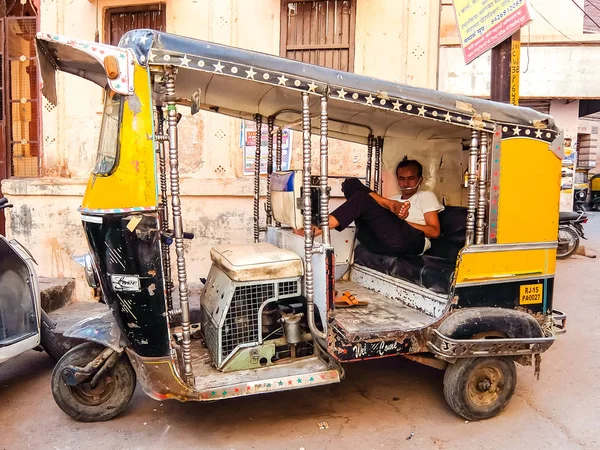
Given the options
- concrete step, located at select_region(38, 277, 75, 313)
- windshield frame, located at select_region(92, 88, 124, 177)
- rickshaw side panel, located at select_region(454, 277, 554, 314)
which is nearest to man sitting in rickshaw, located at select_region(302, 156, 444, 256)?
rickshaw side panel, located at select_region(454, 277, 554, 314)

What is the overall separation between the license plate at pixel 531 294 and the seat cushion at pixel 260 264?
64.2 inches

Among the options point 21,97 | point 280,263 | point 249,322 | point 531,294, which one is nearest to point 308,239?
point 280,263

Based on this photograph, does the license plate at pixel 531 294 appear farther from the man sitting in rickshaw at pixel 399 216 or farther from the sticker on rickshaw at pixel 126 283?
the sticker on rickshaw at pixel 126 283

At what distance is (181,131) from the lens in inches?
265

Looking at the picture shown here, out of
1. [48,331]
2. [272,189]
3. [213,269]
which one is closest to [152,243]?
[213,269]

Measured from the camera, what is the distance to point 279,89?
326 cm

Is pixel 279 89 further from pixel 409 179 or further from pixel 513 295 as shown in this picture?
pixel 513 295

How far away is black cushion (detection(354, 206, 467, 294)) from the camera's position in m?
3.65

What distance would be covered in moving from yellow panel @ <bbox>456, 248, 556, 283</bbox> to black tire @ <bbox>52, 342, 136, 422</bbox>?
7.83 ft

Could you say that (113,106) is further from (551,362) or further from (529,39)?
(529,39)

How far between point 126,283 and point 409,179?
2711 millimetres

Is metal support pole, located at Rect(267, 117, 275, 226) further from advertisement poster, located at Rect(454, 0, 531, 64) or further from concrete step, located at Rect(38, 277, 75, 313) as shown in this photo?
concrete step, located at Rect(38, 277, 75, 313)

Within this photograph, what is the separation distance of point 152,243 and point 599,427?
3252mm

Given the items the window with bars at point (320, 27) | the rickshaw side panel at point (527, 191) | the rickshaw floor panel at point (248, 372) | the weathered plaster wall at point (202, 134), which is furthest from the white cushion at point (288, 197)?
the window with bars at point (320, 27)
